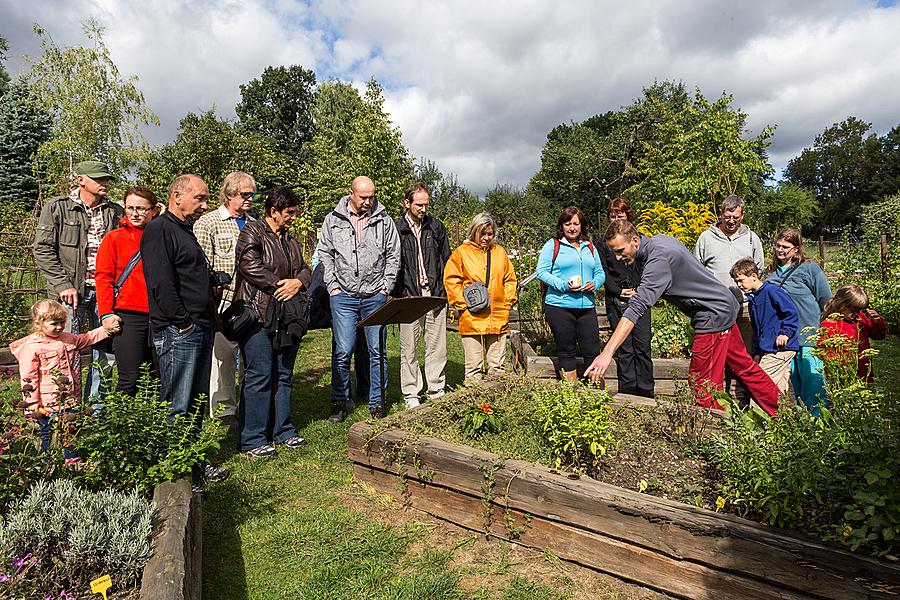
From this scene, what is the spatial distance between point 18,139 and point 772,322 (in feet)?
96.4

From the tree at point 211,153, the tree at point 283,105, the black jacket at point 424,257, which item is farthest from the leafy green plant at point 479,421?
the tree at point 283,105

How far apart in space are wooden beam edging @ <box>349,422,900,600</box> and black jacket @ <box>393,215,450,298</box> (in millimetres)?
1962

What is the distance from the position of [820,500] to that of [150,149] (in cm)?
1692

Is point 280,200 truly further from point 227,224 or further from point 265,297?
point 265,297

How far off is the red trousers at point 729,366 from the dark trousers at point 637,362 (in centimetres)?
125

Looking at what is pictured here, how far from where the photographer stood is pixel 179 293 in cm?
341

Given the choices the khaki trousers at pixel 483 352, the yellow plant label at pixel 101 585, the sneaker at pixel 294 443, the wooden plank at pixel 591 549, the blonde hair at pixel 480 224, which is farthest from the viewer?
the khaki trousers at pixel 483 352

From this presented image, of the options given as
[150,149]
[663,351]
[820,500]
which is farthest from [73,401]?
[150,149]

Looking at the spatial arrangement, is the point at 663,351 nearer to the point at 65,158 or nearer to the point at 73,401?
the point at 73,401

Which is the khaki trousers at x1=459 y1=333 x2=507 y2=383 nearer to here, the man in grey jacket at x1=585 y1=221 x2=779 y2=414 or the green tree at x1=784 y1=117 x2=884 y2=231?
the man in grey jacket at x1=585 y1=221 x2=779 y2=414

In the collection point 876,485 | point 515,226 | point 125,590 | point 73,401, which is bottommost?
point 125,590

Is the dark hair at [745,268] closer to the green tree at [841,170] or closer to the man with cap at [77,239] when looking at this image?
the man with cap at [77,239]

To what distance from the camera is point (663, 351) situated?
634 centimetres

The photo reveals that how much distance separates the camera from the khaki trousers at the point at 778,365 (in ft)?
13.9
